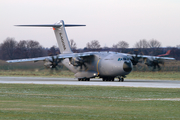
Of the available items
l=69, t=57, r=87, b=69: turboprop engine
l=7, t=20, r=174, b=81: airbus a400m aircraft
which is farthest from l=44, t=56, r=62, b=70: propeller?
l=69, t=57, r=87, b=69: turboprop engine

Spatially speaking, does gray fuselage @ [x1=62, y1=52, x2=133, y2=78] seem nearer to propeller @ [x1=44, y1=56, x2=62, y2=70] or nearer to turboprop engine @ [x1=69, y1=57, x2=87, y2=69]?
turboprop engine @ [x1=69, y1=57, x2=87, y2=69]

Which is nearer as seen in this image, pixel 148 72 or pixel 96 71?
pixel 96 71

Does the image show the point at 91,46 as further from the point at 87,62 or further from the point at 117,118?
the point at 117,118

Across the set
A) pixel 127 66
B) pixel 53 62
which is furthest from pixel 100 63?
pixel 53 62

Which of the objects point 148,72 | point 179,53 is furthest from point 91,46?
point 148,72

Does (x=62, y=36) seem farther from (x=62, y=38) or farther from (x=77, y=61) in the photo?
(x=77, y=61)

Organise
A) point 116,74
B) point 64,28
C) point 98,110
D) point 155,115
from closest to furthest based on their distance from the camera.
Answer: point 155,115 < point 98,110 < point 116,74 < point 64,28

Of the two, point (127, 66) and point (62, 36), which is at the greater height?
point (62, 36)

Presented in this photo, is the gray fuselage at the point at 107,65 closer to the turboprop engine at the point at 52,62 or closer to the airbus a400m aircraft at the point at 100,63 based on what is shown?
the airbus a400m aircraft at the point at 100,63

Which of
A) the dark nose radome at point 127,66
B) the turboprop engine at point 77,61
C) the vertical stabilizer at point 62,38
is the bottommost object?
the dark nose radome at point 127,66

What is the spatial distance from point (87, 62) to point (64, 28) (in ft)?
25.5

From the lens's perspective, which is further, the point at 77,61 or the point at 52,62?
the point at 77,61

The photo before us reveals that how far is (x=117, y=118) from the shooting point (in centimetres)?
1179

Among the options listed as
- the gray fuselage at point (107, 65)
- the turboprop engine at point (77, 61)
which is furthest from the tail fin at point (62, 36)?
the turboprop engine at point (77, 61)
